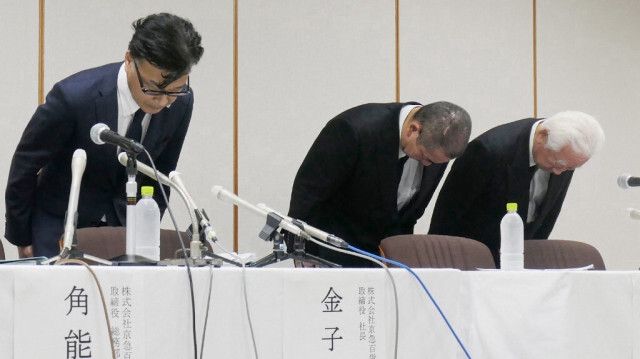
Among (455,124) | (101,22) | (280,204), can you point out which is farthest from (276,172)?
(455,124)

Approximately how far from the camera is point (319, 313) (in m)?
1.72

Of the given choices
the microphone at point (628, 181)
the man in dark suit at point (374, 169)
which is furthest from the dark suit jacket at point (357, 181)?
the microphone at point (628, 181)

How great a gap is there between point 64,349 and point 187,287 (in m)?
0.24

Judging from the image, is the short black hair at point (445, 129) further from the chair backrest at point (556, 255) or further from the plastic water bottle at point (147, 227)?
the plastic water bottle at point (147, 227)

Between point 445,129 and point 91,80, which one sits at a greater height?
point 91,80

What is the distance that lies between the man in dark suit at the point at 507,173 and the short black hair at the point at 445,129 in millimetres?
292

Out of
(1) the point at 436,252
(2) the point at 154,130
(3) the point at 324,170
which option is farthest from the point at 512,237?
(2) the point at 154,130

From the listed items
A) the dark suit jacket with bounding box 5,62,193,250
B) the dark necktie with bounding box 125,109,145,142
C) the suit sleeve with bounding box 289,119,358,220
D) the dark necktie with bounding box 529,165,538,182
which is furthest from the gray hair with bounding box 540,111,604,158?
the dark necktie with bounding box 125,109,145,142

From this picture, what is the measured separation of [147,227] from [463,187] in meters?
1.38

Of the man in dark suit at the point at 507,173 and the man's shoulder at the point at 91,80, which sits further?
the man in dark suit at the point at 507,173

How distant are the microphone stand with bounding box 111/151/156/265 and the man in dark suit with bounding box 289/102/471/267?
103 centimetres

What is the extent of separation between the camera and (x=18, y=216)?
2.44 m

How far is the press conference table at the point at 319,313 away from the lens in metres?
1.50

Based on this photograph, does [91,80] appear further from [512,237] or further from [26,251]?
[512,237]
